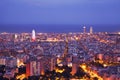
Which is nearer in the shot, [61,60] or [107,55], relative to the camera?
[61,60]

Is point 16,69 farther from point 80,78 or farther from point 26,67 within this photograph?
point 80,78

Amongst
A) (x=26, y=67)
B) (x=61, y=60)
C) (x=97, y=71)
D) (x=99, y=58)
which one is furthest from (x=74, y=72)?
(x=99, y=58)

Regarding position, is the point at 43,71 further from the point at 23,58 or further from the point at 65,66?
the point at 23,58

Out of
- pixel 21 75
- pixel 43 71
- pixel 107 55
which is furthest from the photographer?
pixel 107 55

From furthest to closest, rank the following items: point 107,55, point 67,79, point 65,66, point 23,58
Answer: point 107,55 → point 23,58 → point 65,66 → point 67,79

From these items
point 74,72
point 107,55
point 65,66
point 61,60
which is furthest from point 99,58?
point 74,72

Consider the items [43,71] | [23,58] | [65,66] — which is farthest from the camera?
[23,58]

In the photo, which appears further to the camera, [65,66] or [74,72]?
[65,66]

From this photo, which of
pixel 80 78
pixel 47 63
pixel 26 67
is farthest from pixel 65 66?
pixel 80 78

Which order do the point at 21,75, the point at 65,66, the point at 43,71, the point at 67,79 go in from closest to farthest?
the point at 67,79 < the point at 21,75 < the point at 43,71 < the point at 65,66
